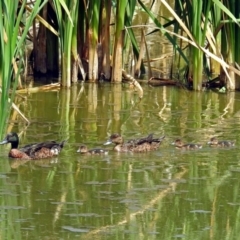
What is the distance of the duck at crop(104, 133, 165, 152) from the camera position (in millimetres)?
8297

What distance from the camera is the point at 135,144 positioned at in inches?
330

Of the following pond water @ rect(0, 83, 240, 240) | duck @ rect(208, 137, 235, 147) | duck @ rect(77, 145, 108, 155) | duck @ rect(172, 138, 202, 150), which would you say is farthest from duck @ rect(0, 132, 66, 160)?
duck @ rect(208, 137, 235, 147)

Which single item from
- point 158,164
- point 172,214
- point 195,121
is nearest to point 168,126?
point 195,121

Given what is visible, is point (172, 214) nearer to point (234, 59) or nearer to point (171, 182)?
point (171, 182)

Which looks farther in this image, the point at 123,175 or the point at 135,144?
the point at 135,144

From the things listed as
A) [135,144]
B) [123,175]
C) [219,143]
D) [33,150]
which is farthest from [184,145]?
[33,150]

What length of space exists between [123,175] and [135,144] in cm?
89

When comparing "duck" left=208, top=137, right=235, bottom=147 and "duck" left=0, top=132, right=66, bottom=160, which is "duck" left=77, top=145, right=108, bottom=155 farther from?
"duck" left=208, top=137, right=235, bottom=147

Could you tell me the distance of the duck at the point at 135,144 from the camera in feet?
27.2

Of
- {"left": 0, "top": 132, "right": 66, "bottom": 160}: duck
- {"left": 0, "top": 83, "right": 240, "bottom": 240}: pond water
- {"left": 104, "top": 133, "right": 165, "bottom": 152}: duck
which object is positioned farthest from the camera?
{"left": 104, "top": 133, "right": 165, "bottom": 152}: duck

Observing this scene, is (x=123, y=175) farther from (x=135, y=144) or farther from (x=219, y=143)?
(x=219, y=143)

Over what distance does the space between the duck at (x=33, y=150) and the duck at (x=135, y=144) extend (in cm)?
52

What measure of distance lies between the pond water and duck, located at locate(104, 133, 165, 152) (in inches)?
2.5

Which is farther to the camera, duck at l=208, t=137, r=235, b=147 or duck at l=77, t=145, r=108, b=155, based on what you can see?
duck at l=208, t=137, r=235, b=147
